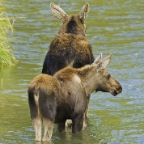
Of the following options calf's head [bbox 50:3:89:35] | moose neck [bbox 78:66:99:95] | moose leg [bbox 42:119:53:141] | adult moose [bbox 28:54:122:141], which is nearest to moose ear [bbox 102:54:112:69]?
adult moose [bbox 28:54:122:141]

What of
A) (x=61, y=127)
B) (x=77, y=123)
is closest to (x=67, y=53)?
(x=61, y=127)

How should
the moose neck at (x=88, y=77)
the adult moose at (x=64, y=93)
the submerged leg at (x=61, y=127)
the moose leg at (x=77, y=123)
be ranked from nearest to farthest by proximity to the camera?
the adult moose at (x=64, y=93) → the moose leg at (x=77, y=123) → the submerged leg at (x=61, y=127) → the moose neck at (x=88, y=77)

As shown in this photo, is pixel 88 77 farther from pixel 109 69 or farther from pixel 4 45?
pixel 109 69

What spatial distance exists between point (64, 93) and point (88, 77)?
108cm

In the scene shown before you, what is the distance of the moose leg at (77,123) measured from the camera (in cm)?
1324

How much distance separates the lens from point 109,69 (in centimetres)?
1994

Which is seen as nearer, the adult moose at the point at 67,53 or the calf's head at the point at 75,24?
the adult moose at the point at 67,53

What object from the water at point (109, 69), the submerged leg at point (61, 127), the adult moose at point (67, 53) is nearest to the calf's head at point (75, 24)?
the adult moose at point (67, 53)

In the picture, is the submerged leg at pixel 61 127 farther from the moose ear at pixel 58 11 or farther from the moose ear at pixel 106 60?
the moose ear at pixel 58 11

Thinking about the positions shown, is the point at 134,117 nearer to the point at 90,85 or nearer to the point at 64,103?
the point at 90,85

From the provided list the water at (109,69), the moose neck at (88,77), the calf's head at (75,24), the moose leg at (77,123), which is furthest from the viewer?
the calf's head at (75,24)

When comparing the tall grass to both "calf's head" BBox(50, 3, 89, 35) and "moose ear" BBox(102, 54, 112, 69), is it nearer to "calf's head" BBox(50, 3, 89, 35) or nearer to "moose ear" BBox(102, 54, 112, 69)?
"calf's head" BBox(50, 3, 89, 35)

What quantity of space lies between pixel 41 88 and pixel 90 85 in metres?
1.77

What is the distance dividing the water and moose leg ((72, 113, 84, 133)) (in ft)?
0.74
